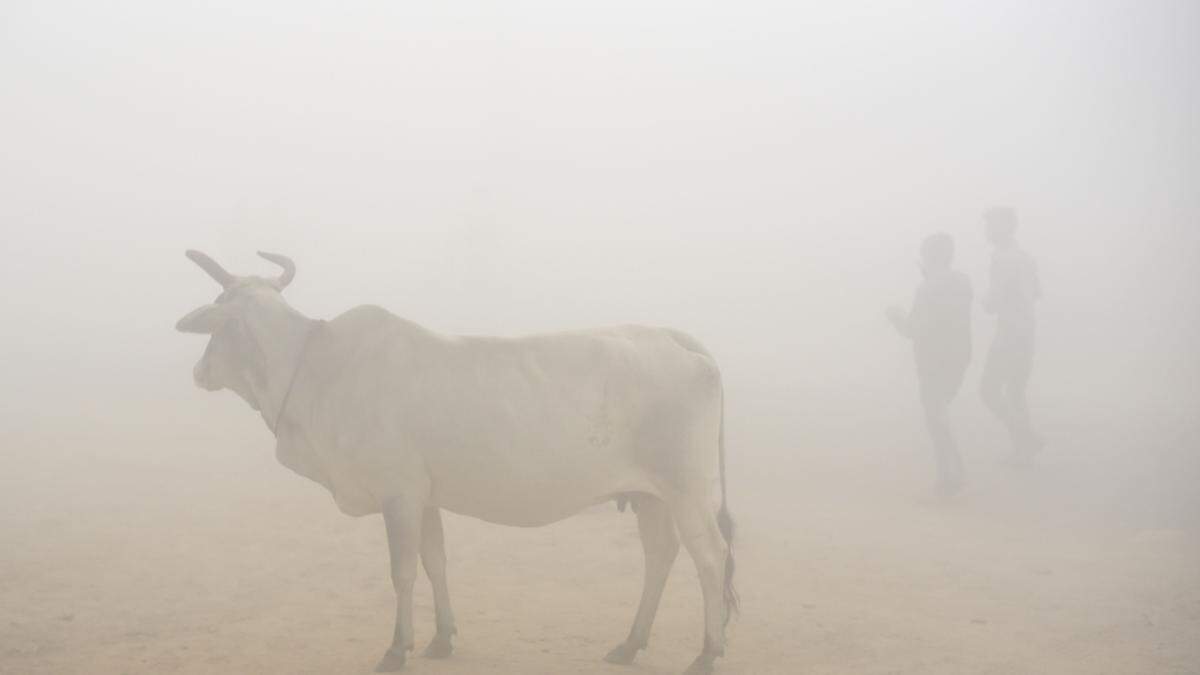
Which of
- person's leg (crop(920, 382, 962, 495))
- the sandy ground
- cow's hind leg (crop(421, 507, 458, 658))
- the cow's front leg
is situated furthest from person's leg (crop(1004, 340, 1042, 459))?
the cow's front leg

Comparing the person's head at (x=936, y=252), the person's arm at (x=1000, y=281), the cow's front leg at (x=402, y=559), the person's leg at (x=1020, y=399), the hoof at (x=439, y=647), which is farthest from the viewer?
the person's arm at (x=1000, y=281)

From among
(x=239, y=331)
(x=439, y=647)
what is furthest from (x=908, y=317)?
(x=239, y=331)

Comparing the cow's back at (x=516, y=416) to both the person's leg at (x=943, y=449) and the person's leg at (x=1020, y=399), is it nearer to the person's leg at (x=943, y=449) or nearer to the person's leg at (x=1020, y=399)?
the person's leg at (x=943, y=449)

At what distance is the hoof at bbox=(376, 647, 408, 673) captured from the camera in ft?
17.5

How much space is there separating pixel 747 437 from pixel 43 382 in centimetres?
1109

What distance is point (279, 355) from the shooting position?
220 inches

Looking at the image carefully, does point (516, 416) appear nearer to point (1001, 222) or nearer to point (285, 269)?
point (285, 269)

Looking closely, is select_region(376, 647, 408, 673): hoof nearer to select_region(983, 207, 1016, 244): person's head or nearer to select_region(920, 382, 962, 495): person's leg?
select_region(920, 382, 962, 495): person's leg

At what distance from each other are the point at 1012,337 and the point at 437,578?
7.77 m

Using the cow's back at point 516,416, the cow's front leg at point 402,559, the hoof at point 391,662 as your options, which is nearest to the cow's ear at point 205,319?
the cow's back at point 516,416

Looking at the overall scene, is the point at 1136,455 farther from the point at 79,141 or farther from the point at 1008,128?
the point at 79,141

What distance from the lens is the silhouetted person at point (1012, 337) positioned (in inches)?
443

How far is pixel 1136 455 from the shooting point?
11.5 meters

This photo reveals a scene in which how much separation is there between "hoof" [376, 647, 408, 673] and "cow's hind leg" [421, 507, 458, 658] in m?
0.33
